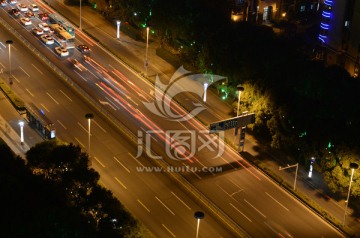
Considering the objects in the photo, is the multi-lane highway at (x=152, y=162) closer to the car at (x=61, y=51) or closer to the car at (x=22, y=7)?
the car at (x=61, y=51)

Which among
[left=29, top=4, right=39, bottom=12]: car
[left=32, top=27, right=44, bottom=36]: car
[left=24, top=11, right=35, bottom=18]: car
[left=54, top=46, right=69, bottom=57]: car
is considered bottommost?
[left=54, top=46, right=69, bottom=57]: car

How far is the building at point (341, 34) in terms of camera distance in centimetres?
11488

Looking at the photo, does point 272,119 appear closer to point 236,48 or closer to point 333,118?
point 333,118

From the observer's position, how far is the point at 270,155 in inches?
3548

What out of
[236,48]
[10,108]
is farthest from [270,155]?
[10,108]

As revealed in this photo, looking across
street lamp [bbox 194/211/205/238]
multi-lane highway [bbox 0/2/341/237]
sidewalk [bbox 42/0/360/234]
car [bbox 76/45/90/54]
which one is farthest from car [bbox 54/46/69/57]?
street lamp [bbox 194/211/205/238]

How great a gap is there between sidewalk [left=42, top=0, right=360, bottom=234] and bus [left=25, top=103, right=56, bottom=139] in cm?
2233

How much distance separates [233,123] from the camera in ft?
284

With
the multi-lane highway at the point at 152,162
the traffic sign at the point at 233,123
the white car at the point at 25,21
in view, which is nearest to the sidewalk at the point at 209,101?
the multi-lane highway at the point at 152,162

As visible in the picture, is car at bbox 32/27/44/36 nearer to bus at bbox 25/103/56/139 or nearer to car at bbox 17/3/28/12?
car at bbox 17/3/28/12

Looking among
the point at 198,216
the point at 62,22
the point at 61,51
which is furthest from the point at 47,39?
the point at 198,216

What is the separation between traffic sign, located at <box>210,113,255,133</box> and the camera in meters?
84.5

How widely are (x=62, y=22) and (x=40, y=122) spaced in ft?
125

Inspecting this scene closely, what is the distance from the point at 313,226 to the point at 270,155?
15.2 m
